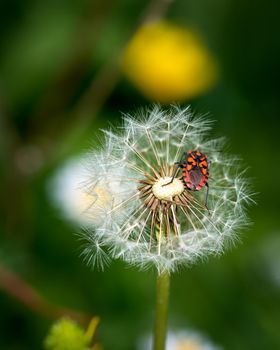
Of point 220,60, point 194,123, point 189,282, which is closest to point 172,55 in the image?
point 220,60

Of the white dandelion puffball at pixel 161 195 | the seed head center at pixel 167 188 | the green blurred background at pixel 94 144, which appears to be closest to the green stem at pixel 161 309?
the white dandelion puffball at pixel 161 195

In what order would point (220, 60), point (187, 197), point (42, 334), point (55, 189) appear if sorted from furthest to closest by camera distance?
point (220, 60), point (55, 189), point (42, 334), point (187, 197)

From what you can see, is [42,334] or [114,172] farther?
[42,334]

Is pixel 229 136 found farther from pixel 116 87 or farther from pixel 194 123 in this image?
pixel 194 123

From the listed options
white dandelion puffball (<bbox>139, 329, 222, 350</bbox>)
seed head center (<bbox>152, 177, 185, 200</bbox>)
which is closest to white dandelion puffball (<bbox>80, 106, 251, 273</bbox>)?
seed head center (<bbox>152, 177, 185, 200</bbox>)

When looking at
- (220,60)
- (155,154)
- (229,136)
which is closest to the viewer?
(155,154)

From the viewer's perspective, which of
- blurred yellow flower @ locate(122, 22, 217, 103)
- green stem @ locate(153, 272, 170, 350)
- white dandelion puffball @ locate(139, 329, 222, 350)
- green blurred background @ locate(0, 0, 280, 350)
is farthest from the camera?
blurred yellow flower @ locate(122, 22, 217, 103)

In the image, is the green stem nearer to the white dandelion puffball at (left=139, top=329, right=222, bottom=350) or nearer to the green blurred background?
the green blurred background
